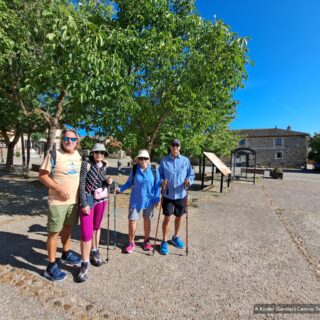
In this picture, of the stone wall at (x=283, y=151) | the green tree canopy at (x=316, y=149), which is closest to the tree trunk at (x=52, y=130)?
the green tree canopy at (x=316, y=149)

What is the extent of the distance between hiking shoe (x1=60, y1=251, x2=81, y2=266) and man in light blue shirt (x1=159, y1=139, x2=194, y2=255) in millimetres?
1468

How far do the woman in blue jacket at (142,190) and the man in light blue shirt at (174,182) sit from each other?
22cm

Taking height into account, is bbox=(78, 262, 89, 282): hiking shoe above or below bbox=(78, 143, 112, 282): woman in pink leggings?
below

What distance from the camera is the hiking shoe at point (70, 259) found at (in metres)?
3.66

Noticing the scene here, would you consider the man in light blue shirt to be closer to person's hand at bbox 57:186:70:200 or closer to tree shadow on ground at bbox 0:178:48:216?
person's hand at bbox 57:186:70:200

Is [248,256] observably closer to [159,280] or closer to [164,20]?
[159,280]

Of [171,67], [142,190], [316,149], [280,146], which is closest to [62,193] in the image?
[142,190]

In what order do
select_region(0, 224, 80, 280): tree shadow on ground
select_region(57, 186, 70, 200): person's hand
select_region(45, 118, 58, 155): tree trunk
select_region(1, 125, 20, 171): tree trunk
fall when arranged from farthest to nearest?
select_region(1, 125, 20, 171): tree trunk, select_region(45, 118, 58, 155): tree trunk, select_region(0, 224, 80, 280): tree shadow on ground, select_region(57, 186, 70, 200): person's hand

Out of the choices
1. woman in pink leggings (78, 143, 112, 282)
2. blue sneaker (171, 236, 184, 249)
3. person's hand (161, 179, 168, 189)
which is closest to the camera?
woman in pink leggings (78, 143, 112, 282)

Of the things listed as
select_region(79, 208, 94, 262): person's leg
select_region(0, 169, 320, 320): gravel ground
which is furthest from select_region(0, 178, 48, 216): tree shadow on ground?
select_region(79, 208, 94, 262): person's leg

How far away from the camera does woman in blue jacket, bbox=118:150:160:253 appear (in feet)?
13.6

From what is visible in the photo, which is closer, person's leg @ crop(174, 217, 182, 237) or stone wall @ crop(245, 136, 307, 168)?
person's leg @ crop(174, 217, 182, 237)

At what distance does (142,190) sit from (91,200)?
0.99 meters

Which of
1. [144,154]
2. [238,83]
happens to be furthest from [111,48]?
[238,83]
